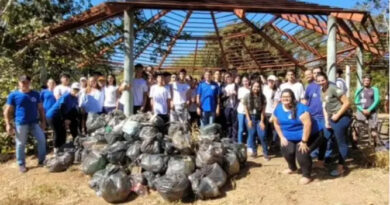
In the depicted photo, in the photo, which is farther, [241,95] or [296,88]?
[241,95]

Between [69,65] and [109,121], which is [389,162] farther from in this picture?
[69,65]

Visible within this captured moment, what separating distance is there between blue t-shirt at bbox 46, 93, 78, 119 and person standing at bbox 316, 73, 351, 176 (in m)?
4.87

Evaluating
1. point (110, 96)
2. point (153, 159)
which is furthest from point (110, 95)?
point (153, 159)

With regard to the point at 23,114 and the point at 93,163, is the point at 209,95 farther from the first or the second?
the point at 23,114

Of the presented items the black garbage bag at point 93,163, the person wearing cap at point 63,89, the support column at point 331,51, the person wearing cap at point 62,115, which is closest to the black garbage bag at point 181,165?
the black garbage bag at point 93,163

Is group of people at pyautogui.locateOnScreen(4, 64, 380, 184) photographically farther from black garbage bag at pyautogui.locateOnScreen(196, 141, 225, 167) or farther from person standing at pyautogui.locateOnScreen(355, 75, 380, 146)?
black garbage bag at pyautogui.locateOnScreen(196, 141, 225, 167)

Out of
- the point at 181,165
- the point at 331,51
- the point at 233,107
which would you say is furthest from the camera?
the point at 233,107

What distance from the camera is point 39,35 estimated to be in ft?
27.2

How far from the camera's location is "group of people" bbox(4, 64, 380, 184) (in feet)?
21.1

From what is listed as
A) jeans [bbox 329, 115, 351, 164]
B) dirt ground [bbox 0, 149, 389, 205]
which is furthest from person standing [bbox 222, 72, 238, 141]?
jeans [bbox 329, 115, 351, 164]

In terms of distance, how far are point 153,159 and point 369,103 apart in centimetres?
516

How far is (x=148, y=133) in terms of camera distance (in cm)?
723

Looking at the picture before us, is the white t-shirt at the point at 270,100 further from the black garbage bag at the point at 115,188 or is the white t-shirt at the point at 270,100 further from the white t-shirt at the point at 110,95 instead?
the white t-shirt at the point at 110,95

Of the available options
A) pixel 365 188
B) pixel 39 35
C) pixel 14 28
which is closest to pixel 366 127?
pixel 365 188
